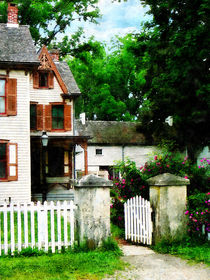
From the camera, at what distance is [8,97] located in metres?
14.7

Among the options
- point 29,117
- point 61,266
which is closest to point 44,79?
point 29,117

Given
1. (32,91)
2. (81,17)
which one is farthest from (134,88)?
(32,91)

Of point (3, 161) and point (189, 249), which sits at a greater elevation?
point (3, 161)

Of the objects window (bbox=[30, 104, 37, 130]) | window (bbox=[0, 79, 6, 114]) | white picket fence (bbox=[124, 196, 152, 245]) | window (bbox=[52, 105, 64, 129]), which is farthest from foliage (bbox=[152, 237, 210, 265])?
window (bbox=[52, 105, 64, 129])

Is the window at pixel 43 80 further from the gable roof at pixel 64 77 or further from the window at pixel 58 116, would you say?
the window at pixel 58 116

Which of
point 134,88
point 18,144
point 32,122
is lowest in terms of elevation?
point 18,144

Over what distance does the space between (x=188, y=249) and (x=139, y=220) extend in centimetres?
134

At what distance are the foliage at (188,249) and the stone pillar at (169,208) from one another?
156mm

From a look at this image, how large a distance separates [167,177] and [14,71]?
9827mm

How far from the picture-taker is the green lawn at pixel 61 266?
546 centimetres

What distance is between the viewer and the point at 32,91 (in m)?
21.3

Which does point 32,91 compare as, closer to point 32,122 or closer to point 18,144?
point 32,122

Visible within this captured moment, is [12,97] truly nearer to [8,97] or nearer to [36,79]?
[8,97]

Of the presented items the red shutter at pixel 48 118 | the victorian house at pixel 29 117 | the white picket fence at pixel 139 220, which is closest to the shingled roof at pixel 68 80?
the victorian house at pixel 29 117
